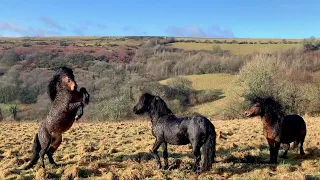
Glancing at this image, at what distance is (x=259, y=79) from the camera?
136 feet

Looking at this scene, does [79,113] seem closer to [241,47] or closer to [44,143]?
[44,143]

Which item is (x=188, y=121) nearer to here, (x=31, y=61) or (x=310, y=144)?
(x=310, y=144)

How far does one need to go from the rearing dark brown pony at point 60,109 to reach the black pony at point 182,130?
1.63 meters

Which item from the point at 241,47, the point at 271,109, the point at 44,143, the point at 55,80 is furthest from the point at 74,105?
the point at 241,47

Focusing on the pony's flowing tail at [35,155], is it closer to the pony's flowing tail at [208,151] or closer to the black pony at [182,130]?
the black pony at [182,130]

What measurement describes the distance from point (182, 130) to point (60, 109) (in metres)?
3.18

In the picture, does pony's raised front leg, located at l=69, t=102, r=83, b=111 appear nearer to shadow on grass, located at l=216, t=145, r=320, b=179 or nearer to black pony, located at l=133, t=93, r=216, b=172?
→ black pony, located at l=133, t=93, r=216, b=172

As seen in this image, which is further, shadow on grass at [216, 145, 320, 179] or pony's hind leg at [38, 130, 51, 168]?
pony's hind leg at [38, 130, 51, 168]

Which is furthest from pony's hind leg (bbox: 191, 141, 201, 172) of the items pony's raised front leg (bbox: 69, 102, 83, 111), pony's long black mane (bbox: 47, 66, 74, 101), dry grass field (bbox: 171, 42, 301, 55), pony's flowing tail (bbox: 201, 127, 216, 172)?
dry grass field (bbox: 171, 42, 301, 55)

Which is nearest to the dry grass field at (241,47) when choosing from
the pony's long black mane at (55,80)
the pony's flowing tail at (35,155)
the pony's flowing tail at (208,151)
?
the pony's flowing tail at (208,151)

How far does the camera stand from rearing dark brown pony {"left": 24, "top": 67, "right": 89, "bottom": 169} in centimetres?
860

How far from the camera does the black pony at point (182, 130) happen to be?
8188 mm

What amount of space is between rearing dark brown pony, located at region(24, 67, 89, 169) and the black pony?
163 cm

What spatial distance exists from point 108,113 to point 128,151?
3158cm
